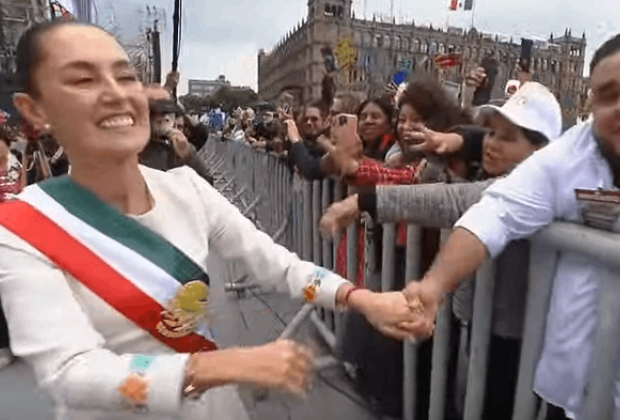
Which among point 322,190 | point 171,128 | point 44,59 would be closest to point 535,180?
point 44,59

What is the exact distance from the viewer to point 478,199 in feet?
6.10

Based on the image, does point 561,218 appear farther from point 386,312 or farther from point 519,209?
point 386,312

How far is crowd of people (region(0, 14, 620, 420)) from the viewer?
3.42 feet

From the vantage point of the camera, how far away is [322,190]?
3689 mm

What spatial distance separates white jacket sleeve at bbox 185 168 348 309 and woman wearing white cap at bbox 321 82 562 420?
0.50 metres

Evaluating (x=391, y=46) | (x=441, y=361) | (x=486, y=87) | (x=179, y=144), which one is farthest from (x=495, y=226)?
(x=391, y=46)

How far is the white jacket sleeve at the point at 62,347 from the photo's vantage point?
1016 mm

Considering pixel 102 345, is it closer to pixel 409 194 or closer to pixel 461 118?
pixel 409 194

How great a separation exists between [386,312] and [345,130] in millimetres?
1384

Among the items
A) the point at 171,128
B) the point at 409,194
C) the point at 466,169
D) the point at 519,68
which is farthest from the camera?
the point at 519,68

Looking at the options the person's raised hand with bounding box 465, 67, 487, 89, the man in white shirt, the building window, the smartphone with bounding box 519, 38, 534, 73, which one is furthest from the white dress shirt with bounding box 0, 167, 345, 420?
the building window

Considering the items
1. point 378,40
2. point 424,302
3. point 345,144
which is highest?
point 378,40

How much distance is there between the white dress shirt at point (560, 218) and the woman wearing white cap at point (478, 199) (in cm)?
21

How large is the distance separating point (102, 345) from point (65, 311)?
114 millimetres
